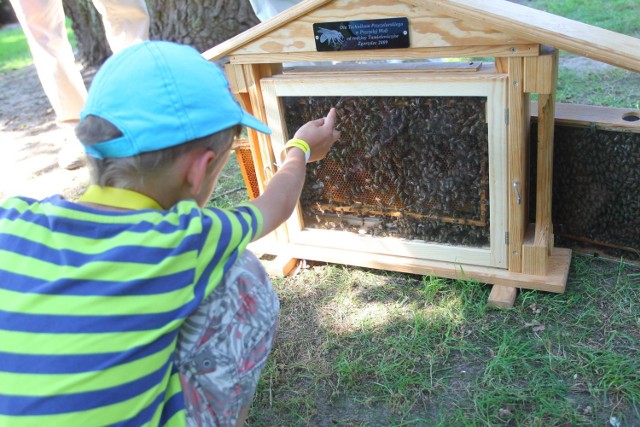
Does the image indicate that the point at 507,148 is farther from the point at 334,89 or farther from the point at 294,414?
the point at 294,414

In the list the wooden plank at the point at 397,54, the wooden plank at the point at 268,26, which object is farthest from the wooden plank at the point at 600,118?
the wooden plank at the point at 268,26

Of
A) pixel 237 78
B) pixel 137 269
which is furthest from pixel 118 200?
pixel 237 78

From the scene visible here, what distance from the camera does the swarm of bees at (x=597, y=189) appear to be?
2.43 m

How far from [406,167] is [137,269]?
148cm

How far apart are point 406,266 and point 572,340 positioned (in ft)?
2.33

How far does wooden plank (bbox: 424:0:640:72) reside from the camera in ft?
6.10

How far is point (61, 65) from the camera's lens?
3.93 m

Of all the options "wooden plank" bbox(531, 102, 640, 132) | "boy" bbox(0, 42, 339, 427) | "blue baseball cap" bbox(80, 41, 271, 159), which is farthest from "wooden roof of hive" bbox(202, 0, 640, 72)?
"blue baseball cap" bbox(80, 41, 271, 159)

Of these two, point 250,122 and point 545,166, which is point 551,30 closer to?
point 545,166

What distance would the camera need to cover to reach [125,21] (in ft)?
13.4

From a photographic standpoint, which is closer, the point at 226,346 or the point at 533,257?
the point at 226,346

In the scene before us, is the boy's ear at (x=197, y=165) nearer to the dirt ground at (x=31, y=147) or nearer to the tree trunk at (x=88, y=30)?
the dirt ground at (x=31, y=147)

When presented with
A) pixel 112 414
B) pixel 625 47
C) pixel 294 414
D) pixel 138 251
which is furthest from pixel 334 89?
pixel 112 414

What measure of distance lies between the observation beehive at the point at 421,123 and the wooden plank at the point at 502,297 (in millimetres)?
16
